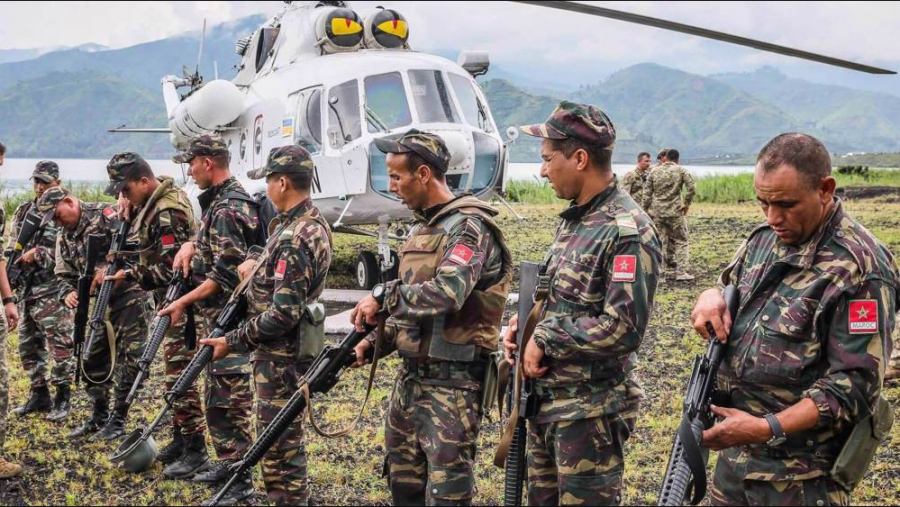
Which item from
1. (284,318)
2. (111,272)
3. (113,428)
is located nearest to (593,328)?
(284,318)

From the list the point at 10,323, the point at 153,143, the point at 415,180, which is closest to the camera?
the point at 415,180

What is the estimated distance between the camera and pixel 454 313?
3.31 m

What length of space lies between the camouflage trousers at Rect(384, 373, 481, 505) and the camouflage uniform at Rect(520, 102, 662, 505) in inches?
14.4

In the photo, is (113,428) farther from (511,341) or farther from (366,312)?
(511,341)

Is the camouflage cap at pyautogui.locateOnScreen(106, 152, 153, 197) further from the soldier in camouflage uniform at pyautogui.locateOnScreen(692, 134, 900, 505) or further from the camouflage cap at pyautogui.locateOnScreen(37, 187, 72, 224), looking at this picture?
the soldier in camouflage uniform at pyautogui.locateOnScreen(692, 134, 900, 505)

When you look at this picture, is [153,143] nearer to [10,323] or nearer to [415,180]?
[10,323]

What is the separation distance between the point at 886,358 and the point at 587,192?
3.54ft

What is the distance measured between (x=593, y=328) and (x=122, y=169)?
3.45 m

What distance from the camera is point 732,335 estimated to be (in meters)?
2.58

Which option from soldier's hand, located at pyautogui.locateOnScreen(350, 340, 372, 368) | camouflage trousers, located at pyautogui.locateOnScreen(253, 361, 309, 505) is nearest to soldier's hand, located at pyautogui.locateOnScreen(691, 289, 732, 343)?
soldier's hand, located at pyautogui.locateOnScreen(350, 340, 372, 368)

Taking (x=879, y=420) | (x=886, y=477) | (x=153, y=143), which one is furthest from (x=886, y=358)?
(x=153, y=143)

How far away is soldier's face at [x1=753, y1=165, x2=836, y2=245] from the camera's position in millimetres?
2404

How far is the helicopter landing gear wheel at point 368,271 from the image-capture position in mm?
10383

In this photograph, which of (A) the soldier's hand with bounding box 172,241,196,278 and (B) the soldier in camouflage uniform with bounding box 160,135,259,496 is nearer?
(B) the soldier in camouflage uniform with bounding box 160,135,259,496
